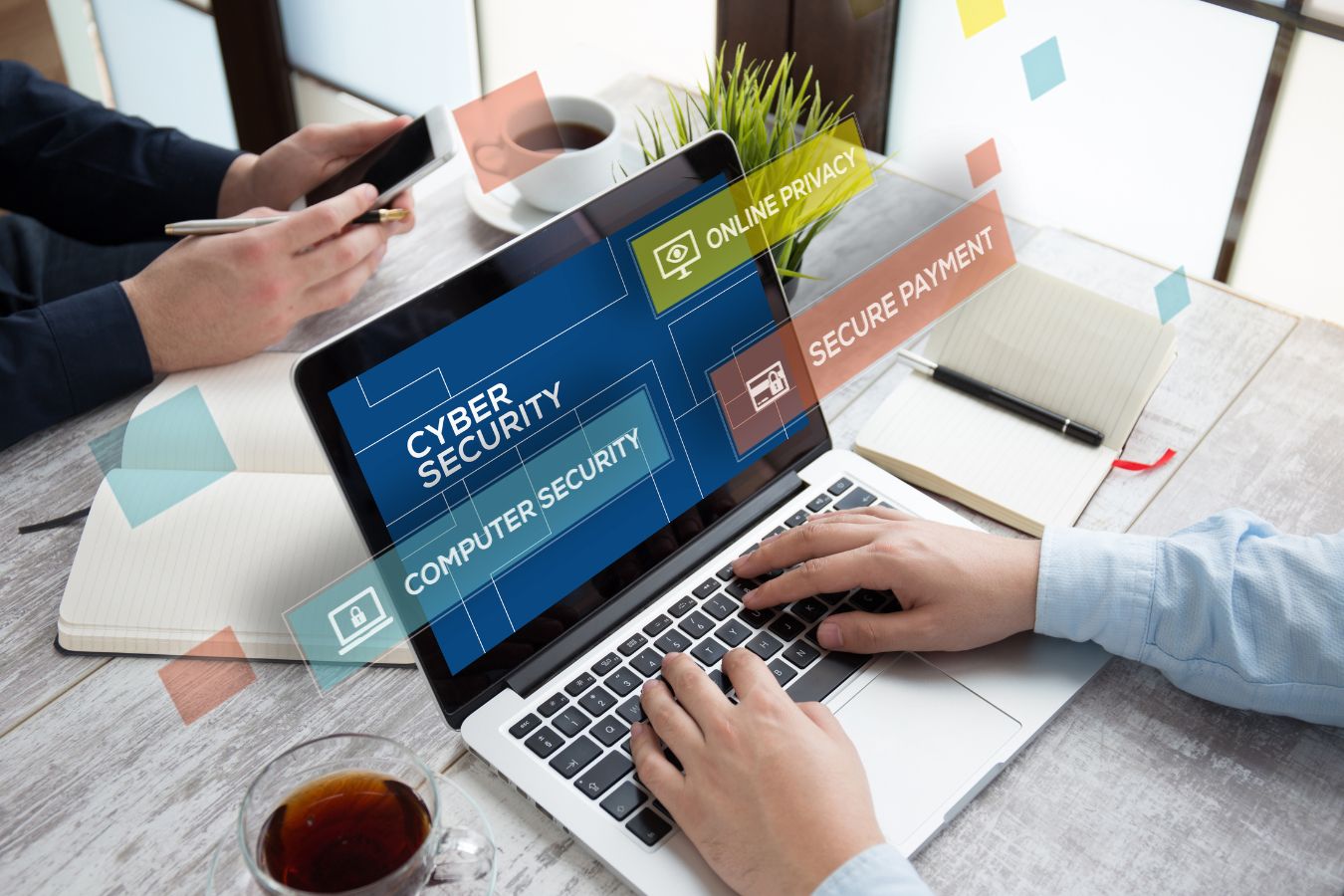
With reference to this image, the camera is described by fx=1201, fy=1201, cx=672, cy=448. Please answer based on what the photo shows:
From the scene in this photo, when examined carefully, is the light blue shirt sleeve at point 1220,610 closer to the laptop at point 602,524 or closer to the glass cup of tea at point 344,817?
the laptop at point 602,524

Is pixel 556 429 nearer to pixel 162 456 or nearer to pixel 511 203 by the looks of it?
pixel 162 456

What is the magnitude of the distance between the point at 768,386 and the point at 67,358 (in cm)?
57

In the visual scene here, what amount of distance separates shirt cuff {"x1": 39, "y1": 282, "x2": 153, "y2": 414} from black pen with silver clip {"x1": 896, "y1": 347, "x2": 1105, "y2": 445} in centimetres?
65

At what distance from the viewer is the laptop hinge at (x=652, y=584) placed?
0.78 metres

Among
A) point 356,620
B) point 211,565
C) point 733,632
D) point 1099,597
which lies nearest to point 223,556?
point 211,565

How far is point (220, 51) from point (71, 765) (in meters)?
1.93

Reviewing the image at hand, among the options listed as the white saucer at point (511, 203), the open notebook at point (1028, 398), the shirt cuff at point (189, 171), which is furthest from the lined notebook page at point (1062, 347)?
the shirt cuff at point (189, 171)

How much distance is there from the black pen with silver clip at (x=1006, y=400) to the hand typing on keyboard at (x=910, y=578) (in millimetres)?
169

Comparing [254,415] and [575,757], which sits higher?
[254,415]

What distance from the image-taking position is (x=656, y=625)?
80 centimetres

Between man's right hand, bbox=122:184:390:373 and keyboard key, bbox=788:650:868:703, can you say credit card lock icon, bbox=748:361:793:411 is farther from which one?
man's right hand, bbox=122:184:390:373

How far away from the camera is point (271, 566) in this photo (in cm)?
85

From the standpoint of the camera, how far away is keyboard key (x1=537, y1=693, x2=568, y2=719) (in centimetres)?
75

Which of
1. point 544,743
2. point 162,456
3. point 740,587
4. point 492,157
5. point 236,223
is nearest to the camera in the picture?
point 544,743
